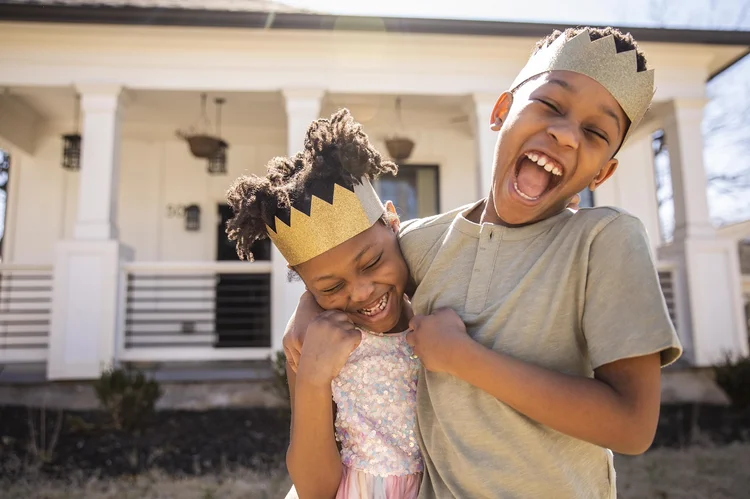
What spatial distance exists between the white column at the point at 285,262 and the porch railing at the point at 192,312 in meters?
0.55

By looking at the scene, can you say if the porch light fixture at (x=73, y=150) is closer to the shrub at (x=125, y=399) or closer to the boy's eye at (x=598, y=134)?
the shrub at (x=125, y=399)

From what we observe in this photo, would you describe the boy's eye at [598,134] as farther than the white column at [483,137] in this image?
No

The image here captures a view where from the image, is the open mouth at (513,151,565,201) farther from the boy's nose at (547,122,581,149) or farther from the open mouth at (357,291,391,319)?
the open mouth at (357,291,391,319)

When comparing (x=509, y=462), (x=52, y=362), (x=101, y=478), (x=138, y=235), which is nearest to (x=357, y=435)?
(x=509, y=462)

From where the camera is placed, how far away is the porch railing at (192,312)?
278 inches

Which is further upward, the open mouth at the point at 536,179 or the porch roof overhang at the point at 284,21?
the porch roof overhang at the point at 284,21

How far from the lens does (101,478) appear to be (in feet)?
14.8

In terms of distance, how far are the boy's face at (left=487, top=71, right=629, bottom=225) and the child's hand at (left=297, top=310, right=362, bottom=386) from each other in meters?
0.46

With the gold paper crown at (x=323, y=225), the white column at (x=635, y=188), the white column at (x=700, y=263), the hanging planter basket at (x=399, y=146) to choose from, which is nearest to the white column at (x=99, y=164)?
the hanging planter basket at (x=399, y=146)

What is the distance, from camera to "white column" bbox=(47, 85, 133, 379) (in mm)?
6426

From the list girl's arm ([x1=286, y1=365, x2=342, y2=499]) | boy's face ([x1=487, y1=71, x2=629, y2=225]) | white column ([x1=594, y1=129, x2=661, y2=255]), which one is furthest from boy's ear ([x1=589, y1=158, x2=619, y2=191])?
white column ([x1=594, y1=129, x2=661, y2=255])

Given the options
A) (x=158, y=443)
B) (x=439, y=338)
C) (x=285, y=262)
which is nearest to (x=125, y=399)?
(x=158, y=443)

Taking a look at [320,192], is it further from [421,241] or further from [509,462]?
[509,462]

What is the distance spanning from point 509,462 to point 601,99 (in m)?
0.72
